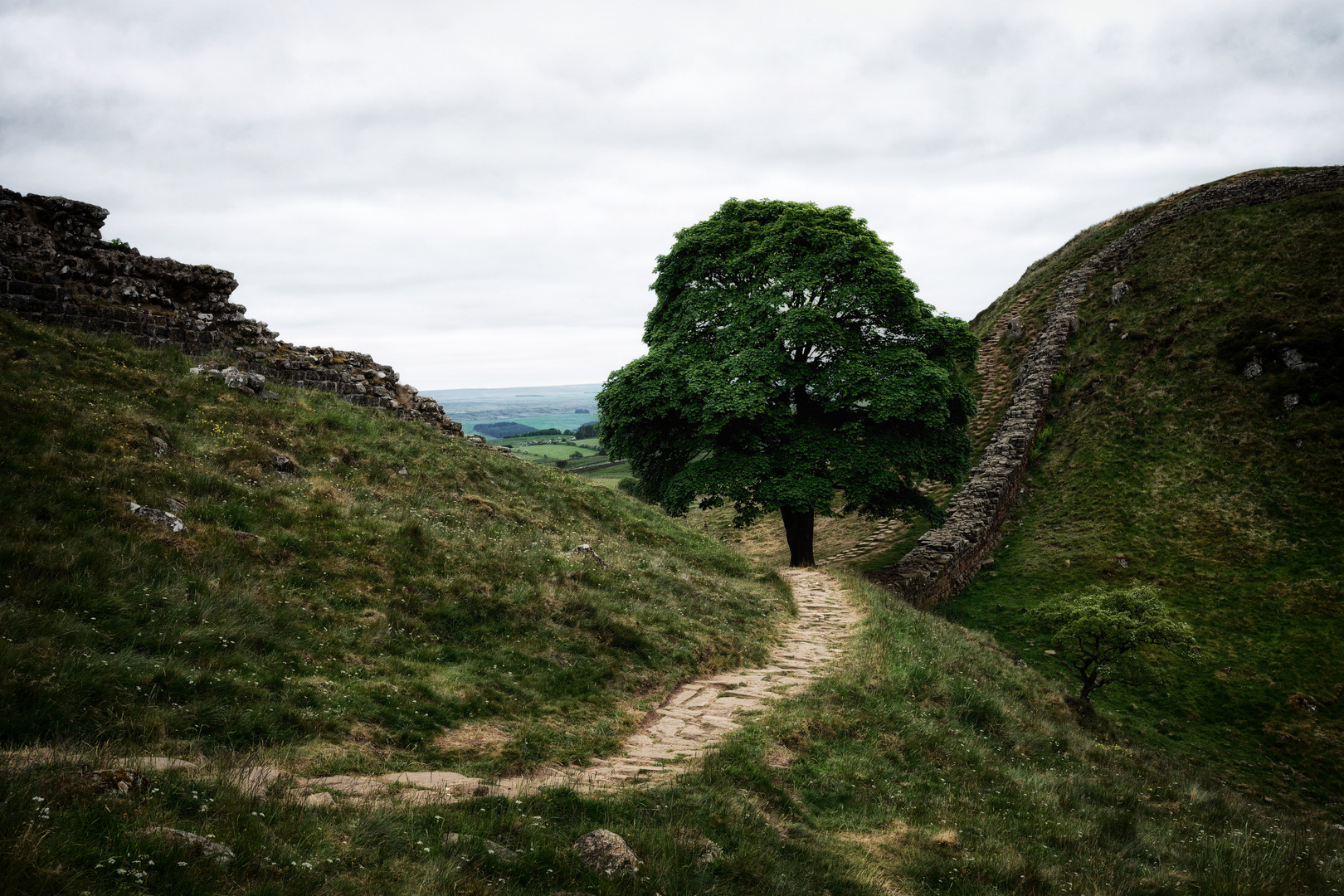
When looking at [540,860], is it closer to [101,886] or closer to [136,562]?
[101,886]

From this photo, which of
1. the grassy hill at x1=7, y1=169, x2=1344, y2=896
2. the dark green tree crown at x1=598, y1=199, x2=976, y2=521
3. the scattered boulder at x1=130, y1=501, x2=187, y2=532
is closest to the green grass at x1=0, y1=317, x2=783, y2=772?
the grassy hill at x1=7, y1=169, x2=1344, y2=896

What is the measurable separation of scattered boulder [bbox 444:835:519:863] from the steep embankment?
18.2 metres

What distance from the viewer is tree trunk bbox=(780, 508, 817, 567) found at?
2434cm

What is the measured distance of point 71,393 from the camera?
37.3 ft

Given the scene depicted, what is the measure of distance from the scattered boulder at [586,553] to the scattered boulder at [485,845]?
956 cm

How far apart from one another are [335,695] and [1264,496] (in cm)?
3109

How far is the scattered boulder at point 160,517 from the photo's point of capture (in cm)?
889

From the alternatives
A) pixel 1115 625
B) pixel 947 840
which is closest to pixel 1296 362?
pixel 1115 625

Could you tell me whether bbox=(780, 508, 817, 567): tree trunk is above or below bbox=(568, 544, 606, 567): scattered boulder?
below

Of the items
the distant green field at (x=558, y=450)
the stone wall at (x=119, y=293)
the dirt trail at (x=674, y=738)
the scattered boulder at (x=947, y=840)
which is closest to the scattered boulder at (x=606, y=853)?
the dirt trail at (x=674, y=738)

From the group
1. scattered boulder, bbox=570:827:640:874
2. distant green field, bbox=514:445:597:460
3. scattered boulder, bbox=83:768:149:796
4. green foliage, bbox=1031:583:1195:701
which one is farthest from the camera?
distant green field, bbox=514:445:597:460

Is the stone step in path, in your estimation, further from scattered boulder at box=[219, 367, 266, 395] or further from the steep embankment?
scattered boulder at box=[219, 367, 266, 395]

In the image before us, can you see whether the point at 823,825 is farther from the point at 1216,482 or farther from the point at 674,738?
the point at 1216,482

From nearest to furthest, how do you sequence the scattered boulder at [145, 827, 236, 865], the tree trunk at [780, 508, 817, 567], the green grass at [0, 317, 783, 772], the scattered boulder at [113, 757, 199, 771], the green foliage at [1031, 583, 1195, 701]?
the scattered boulder at [145, 827, 236, 865], the scattered boulder at [113, 757, 199, 771], the green grass at [0, 317, 783, 772], the green foliage at [1031, 583, 1195, 701], the tree trunk at [780, 508, 817, 567]
